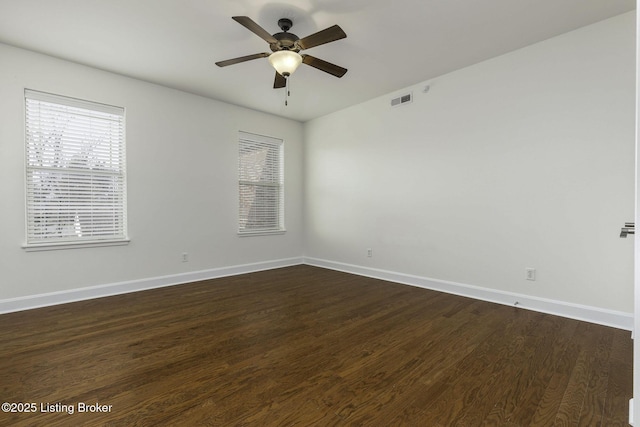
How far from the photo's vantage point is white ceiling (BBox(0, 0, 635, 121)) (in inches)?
100

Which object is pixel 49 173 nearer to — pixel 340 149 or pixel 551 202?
pixel 340 149

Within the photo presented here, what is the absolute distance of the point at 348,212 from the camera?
5109mm

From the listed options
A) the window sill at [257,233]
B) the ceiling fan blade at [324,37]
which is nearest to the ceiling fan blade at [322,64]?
the ceiling fan blade at [324,37]

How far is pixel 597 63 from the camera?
2.81 meters

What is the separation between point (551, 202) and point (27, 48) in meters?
5.65

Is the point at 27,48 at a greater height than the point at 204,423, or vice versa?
the point at 27,48

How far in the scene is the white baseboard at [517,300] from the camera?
273 centimetres

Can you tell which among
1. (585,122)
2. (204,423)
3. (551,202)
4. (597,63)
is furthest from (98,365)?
(597,63)

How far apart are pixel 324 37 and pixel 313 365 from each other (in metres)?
2.46

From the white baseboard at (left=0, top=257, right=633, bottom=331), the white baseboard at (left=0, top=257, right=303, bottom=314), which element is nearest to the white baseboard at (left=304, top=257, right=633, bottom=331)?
the white baseboard at (left=0, top=257, right=633, bottom=331)

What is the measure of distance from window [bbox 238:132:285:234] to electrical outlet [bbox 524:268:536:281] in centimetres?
374

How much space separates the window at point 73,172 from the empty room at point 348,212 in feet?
0.08

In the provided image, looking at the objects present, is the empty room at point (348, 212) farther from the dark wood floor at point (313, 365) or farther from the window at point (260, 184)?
the window at point (260, 184)

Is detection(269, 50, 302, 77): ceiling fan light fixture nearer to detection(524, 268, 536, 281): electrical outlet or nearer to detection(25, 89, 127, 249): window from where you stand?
detection(25, 89, 127, 249): window
